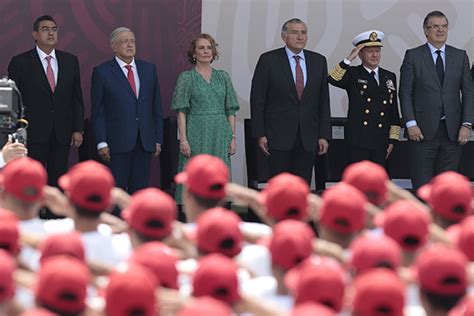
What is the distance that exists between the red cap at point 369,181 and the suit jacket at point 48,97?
3.92 metres

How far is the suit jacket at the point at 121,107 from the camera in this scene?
23.8 ft

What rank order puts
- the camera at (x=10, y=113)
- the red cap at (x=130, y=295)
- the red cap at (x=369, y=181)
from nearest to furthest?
the red cap at (x=130, y=295) < the red cap at (x=369, y=181) < the camera at (x=10, y=113)

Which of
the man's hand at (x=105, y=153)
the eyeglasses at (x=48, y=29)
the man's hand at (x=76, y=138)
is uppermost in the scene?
the eyeglasses at (x=48, y=29)

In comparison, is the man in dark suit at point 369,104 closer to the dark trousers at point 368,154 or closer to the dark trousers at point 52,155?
the dark trousers at point 368,154

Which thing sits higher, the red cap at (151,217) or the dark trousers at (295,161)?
the red cap at (151,217)

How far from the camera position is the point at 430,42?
7461 millimetres

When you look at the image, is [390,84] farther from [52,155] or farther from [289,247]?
[289,247]

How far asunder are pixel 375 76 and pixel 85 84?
6.39 ft

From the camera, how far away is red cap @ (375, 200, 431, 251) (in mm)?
2986

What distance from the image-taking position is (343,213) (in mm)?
3096

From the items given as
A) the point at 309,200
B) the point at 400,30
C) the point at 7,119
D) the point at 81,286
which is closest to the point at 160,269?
the point at 81,286

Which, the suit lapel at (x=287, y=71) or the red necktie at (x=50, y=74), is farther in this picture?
the suit lapel at (x=287, y=71)

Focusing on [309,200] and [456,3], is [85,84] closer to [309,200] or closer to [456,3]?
[456,3]

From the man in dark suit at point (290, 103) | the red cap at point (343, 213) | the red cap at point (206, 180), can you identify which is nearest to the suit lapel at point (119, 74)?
the man in dark suit at point (290, 103)
